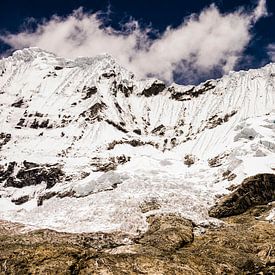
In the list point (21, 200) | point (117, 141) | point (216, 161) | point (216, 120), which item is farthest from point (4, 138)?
point (216, 161)

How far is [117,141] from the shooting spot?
106 meters

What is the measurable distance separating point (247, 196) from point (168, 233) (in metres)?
24.0

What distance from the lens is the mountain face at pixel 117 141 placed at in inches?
2354

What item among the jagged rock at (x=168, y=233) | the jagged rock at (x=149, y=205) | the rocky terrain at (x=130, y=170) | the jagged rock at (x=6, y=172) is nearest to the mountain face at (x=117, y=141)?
the jagged rock at (x=149, y=205)

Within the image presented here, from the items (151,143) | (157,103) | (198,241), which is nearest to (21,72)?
(157,103)

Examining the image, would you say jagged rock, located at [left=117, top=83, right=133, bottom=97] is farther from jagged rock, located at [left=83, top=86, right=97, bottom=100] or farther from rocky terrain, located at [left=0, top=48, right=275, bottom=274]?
jagged rock, located at [left=83, top=86, right=97, bottom=100]

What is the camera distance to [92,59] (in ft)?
520

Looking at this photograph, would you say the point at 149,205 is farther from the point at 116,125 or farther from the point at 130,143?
the point at 116,125

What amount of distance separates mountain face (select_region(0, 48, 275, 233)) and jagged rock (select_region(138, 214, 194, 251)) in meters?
2.31

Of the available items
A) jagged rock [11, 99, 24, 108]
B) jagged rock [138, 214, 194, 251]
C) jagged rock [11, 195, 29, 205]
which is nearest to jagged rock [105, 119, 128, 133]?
jagged rock [11, 99, 24, 108]

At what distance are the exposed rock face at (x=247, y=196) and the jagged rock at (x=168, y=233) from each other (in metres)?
9.30

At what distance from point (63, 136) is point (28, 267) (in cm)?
9894

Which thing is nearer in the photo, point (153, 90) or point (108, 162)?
point (108, 162)

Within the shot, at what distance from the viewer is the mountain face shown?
196ft
